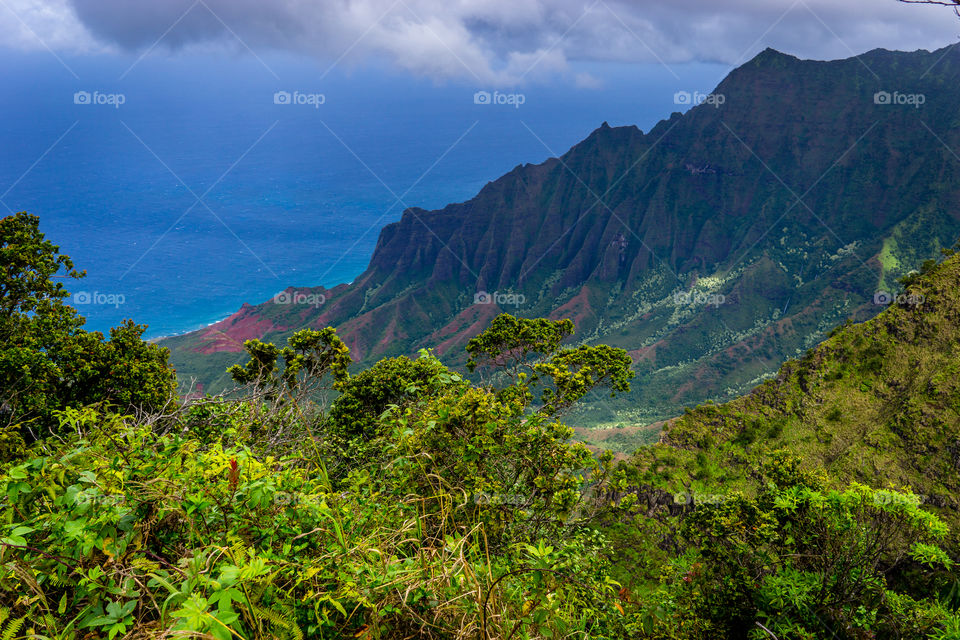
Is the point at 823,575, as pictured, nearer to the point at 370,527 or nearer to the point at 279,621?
the point at 370,527

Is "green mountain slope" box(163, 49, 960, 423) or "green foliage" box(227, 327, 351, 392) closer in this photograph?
"green foliage" box(227, 327, 351, 392)

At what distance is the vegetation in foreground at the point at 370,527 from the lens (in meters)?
2.40

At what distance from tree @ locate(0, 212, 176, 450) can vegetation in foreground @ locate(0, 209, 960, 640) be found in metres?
0.06

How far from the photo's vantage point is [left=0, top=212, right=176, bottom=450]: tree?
503 inches

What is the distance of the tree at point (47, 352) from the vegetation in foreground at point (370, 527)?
64 millimetres

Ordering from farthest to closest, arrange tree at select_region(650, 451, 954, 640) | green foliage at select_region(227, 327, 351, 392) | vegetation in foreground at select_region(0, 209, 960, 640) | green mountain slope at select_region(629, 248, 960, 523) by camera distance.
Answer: green mountain slope at select_region(629, 248, 960, 523)
green foliage at select_region(227, 327, 351, 392)
tree at select_region(650, 451, 954, 640)
vegetation in foreground at select_region(0, 209, 960, 640)

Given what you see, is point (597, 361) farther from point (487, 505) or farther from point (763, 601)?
point (487, 505)

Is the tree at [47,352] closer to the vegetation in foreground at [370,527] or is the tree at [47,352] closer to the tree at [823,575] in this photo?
the vegetation in foreground at [370,527]

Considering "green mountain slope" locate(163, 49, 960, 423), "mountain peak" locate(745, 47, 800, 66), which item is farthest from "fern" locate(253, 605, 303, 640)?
"mountain peak" locate(745, 47, 800, 66)

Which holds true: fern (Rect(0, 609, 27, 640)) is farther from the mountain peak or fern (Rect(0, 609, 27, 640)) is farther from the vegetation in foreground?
the mountain peak

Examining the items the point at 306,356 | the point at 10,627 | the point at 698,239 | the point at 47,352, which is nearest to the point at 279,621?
the point at 10,627

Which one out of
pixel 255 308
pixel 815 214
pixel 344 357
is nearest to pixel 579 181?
pixel 815 214

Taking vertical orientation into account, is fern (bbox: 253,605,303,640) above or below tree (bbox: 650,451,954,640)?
above

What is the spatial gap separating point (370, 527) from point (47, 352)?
16.4m
